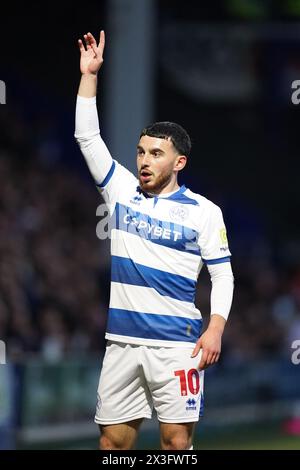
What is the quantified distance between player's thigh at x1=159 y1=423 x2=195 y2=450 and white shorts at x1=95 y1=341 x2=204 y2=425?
0.04 metres

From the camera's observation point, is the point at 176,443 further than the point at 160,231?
No

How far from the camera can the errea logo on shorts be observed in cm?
758

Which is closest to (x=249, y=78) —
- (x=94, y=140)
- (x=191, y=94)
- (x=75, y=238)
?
(x=191, y=94)

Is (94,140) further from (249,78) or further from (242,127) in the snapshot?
(242,127)

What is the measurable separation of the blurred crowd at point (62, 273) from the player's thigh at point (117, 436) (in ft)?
20.3

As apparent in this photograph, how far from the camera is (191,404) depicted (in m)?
7.59

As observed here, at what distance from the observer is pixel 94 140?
7672 millimetres

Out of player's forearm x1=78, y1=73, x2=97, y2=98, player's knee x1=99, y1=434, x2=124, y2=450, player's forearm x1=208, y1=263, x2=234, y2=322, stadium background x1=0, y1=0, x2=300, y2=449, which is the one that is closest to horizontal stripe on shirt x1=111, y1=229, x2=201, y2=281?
player's forearm x1=208, y1=263, x2=234, y2=322

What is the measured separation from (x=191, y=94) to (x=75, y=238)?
8.44m

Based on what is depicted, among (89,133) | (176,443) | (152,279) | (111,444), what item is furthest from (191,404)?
(89,133)

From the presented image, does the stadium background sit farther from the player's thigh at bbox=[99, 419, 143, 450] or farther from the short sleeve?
the short sleeve

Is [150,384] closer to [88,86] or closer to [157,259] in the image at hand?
[157,259]

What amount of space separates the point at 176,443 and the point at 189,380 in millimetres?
379

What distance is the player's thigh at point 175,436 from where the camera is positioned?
753 centimetres
